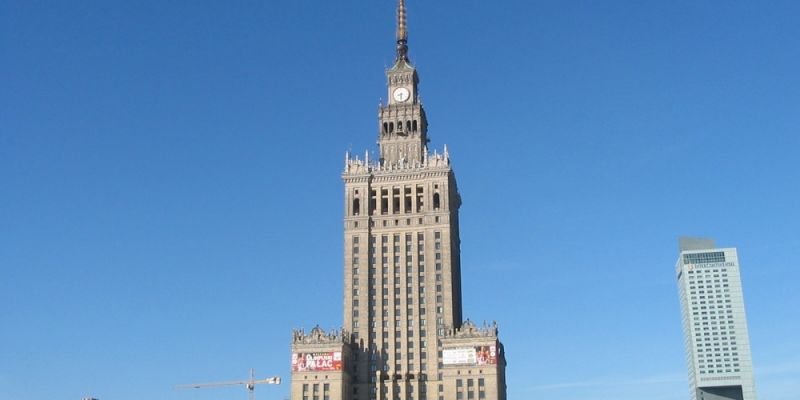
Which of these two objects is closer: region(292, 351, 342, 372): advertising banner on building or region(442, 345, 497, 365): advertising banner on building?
region(442, 345, 497, 365): advertising banner on building

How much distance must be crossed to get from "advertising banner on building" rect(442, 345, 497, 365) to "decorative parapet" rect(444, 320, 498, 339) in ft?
8.79

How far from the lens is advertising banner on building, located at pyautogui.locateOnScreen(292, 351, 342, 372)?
196 meters

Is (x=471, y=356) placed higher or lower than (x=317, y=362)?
higher

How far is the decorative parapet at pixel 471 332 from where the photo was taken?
646 feet

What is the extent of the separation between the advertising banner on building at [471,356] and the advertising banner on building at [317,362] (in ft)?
78.0

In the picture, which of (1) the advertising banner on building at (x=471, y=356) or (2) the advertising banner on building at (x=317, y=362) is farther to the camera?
(2) the advertising banner on building at (x=317, y=362)

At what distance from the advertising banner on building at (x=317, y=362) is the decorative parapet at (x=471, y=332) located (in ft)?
82.3

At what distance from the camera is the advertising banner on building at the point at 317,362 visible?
641 ft

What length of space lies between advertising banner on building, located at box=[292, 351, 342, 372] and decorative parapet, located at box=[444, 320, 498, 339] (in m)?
25.1

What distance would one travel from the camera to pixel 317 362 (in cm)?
19675

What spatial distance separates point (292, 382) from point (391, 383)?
22153mm

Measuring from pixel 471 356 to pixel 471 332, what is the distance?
17.7 feet

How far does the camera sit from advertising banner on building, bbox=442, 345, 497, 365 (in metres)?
195

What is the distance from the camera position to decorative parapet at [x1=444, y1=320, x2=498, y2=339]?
19675 centimetres
